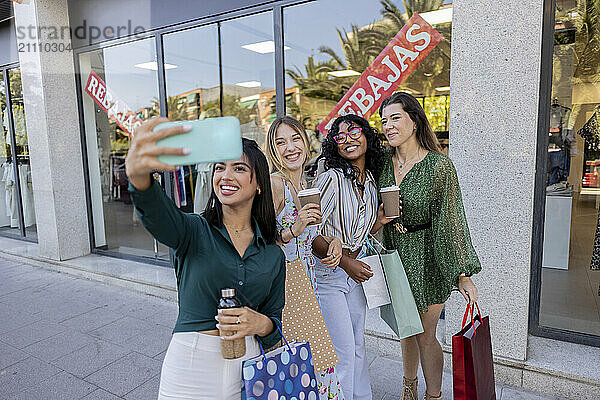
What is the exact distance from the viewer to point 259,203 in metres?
1.81

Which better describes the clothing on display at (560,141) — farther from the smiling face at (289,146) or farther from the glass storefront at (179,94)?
the smiling face at (289,146)

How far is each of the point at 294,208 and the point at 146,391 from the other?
196cm

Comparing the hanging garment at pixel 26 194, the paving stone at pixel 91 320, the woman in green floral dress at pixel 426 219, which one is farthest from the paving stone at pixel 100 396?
the hanging garment at pixel 26 194

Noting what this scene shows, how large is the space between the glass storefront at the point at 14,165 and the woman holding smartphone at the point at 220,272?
25.6 ft

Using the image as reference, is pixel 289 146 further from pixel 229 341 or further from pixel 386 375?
pixel 386 375

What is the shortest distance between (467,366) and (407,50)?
2607mm

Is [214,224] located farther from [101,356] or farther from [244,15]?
[244,15]

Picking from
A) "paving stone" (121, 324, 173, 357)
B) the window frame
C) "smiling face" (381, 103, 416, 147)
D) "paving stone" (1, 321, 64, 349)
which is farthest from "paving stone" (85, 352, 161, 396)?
the window frame

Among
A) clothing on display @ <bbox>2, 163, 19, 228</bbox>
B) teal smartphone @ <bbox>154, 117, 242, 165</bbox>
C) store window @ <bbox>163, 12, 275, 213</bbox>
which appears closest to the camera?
teal smartphone @ <bbox>154, 117, 242, 165</bbox>

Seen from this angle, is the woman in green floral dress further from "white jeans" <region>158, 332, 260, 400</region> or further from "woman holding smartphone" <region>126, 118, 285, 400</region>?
"white jeans" <region>158, 332, 260, 400</region>

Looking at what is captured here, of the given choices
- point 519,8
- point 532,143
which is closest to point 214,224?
point 532,143

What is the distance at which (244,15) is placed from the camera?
495 cm

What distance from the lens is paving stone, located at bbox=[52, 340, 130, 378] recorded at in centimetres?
351

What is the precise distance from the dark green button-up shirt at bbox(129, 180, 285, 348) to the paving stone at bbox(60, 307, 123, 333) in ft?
11.0
